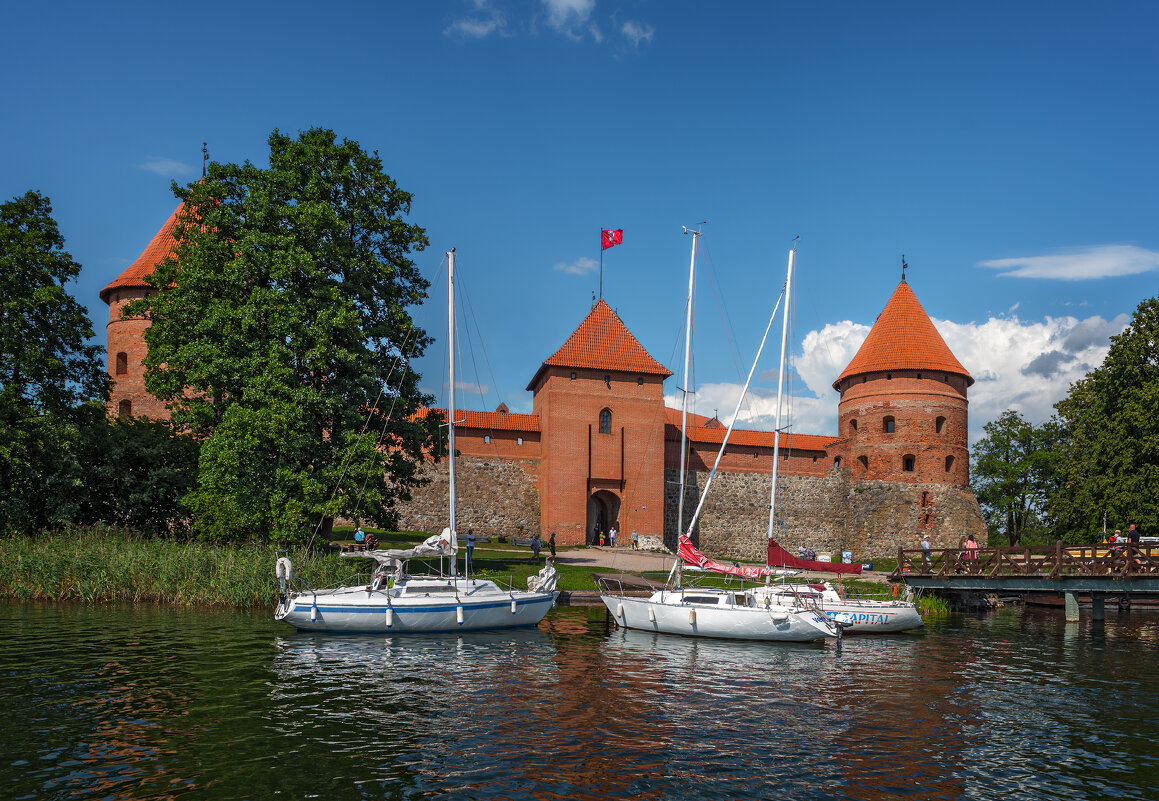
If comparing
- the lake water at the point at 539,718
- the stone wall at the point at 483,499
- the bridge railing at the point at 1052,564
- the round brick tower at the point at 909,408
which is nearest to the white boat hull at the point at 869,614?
the lake water at the point at 539,718

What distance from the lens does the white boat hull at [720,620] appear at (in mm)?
20594

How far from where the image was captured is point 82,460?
93.0 feet

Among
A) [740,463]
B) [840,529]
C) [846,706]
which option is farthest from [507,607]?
[840,529]

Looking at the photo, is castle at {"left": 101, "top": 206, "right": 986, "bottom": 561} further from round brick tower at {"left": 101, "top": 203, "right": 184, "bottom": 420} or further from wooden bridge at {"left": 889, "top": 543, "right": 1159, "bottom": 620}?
wooden bridge at {"left": 889, "top": 543, "right": 1159, "bottom": 620}

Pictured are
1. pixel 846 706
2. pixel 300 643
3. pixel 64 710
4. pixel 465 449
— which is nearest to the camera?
pixel 64 710

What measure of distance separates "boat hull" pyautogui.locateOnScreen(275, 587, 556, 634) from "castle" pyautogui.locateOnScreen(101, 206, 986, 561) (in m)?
20.4

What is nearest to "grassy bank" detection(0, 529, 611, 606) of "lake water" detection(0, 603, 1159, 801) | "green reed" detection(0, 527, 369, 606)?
"green reed" detection(0, 527, 369, 606)

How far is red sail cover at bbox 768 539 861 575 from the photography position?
25422mm

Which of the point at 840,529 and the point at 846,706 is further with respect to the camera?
the point at 840,529

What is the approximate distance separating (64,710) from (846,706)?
11.9 m

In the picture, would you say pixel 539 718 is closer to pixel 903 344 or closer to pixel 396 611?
pixel 396 611

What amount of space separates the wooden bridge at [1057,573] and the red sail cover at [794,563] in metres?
3.26

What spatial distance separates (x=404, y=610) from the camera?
20.0 metres

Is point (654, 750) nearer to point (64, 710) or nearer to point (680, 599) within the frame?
point (64, 710)
